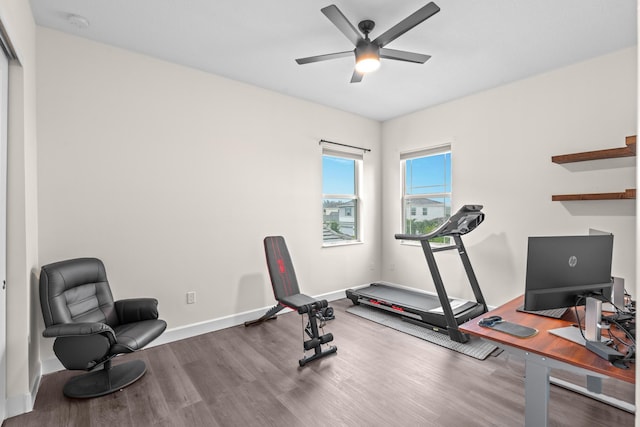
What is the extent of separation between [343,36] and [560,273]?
7.66ft

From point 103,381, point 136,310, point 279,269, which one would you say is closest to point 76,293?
point 136,310

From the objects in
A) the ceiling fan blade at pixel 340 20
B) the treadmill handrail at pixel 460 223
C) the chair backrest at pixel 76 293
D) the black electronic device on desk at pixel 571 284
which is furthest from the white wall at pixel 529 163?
the chair backrest at pixel 76 293

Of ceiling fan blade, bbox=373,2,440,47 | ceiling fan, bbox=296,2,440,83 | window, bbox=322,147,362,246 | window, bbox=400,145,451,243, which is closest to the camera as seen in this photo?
ceiling fan blade, bbox=373,2,440,47

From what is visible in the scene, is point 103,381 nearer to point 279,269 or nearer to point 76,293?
point 76,293

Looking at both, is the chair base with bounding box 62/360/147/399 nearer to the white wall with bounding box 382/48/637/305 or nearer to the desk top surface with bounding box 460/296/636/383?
the desk top surface with bounding box 460/296/636/383

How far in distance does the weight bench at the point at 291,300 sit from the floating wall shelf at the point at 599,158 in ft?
8.45

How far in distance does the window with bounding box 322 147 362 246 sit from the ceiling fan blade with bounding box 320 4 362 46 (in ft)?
7.23

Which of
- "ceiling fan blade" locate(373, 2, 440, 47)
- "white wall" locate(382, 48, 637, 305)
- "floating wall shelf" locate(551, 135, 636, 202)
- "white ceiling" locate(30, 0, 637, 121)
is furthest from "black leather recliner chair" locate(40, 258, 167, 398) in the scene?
"floating wall shelf" locate(551, 135, 636, 202)

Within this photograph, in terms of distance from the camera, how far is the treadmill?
3107 millimetres

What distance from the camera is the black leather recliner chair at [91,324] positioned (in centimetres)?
203

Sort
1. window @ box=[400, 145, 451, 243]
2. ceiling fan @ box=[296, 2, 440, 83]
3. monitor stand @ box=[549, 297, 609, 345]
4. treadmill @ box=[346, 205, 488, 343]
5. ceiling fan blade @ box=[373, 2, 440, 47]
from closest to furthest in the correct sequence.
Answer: monitor stand @ box=[549, 297, 609, 345]
ceiling fan blade @ box=[373, 2, 440, 47]
ceiling fan @ box=[296, 2, 440, 83]
treadmill @ box=[346, 205, 488, 343]
window @ box=[400, 145, 451, 243]

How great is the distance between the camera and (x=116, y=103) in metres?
2.79

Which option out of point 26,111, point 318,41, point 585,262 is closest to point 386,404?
point 585,262

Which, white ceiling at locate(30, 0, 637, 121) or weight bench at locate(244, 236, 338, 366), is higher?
white ceiling at locate(30, 0, 637, 121)
